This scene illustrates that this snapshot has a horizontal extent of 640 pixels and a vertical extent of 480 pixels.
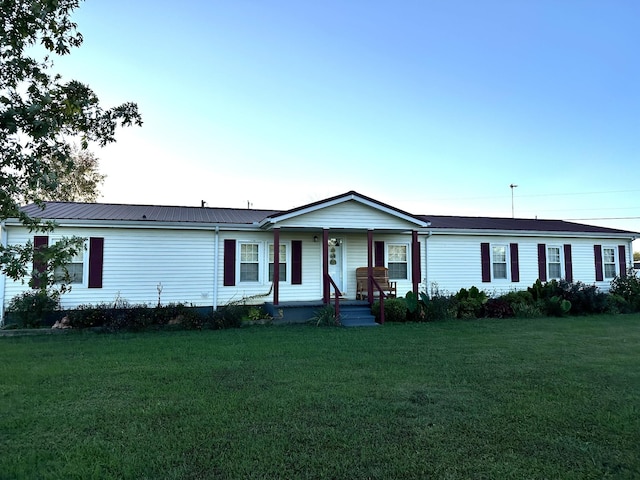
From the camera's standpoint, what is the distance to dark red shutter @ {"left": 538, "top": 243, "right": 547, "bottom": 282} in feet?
49.9

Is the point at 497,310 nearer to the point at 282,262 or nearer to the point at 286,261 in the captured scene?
the point at 286,261

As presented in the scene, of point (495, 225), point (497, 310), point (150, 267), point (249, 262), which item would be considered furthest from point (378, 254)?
point (150, 267)

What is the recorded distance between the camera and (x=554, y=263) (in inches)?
611

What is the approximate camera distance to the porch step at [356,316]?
10901mm

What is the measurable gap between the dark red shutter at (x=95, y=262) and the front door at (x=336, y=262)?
707 centimetres

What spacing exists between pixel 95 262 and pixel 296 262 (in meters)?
5.95

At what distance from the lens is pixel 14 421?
401 centimetres

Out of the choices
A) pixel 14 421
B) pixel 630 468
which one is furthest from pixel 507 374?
pixel 14 421

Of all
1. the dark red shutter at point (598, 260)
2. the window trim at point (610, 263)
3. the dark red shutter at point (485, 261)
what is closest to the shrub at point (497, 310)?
the dark red shutter at point (485, 261)

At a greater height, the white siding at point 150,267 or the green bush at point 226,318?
the white siding at point 150,267

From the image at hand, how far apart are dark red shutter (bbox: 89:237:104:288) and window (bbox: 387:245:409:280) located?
9237 millimetres

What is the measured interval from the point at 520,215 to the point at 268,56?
23932mm

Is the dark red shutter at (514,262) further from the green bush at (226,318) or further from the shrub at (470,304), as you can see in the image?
the green bush at (226,318)

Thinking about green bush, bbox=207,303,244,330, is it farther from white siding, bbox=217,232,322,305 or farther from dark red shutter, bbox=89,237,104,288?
dark red shutter, bbox=89,237,104,288
